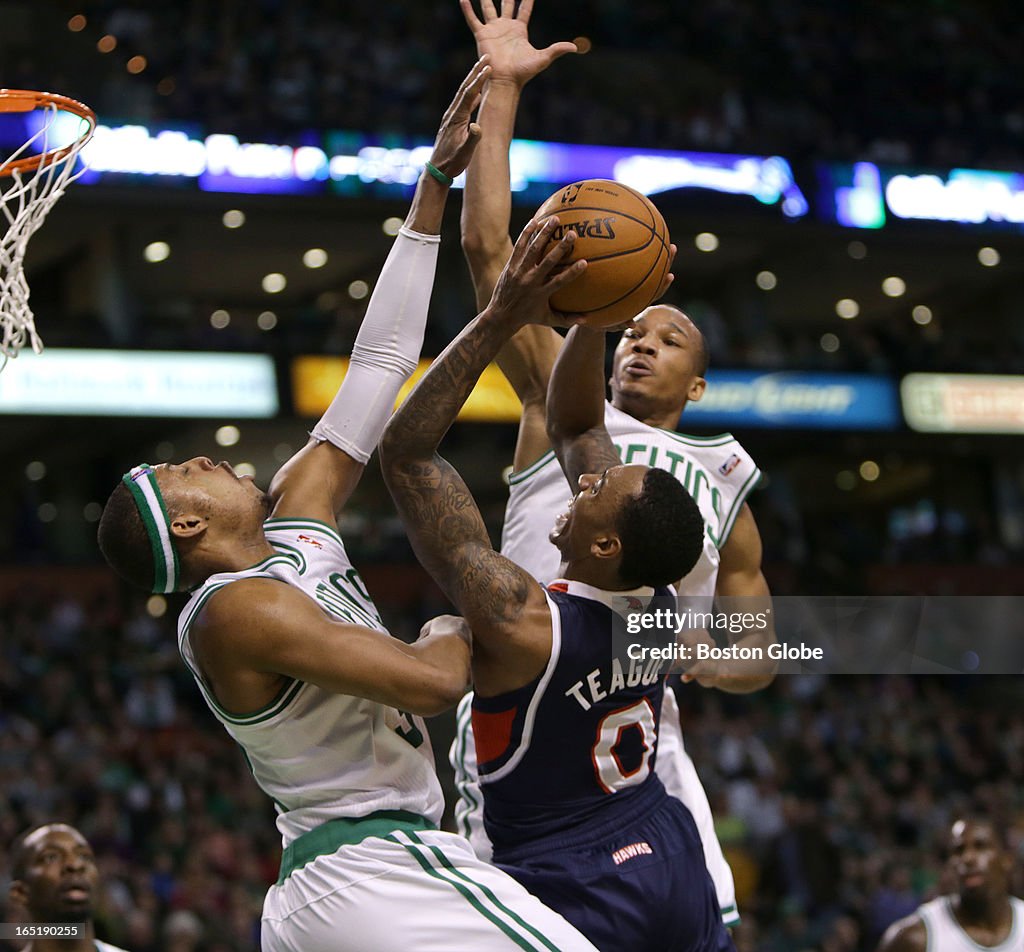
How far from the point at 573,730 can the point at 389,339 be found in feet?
3.51

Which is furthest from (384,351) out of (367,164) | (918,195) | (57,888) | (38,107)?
(918,195)

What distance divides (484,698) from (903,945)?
371 centimetres

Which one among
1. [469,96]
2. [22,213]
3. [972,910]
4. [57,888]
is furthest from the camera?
[972,910]

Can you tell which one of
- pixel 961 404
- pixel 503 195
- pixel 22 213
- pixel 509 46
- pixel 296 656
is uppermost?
pixel 961 404

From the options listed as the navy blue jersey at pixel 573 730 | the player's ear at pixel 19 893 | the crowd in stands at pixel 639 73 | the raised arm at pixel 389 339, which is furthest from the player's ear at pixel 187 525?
the crowd in stands at pixel 639 73

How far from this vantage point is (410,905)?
2982 millimetres

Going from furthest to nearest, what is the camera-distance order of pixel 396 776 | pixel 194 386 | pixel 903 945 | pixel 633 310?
1. pixel 194 386
2. pixel 903 945
3. pixel 633 310
4. pixel 396 776

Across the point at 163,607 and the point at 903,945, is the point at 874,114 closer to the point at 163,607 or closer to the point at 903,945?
the point at 163,607

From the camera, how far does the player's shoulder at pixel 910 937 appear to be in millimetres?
6258

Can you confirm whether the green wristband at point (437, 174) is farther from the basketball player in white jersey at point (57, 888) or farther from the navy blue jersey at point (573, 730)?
the basketball player in white jersey at point (57, 888)

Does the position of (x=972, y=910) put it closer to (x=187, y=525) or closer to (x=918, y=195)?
(x=187, y=525)

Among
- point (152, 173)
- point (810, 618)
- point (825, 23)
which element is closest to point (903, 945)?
point (810, 618)

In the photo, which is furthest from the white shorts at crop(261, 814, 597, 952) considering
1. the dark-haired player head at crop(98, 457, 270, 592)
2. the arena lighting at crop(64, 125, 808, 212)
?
the arena lighting at crop(64, 125, 808, 212)

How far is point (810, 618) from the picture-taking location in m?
4.80
